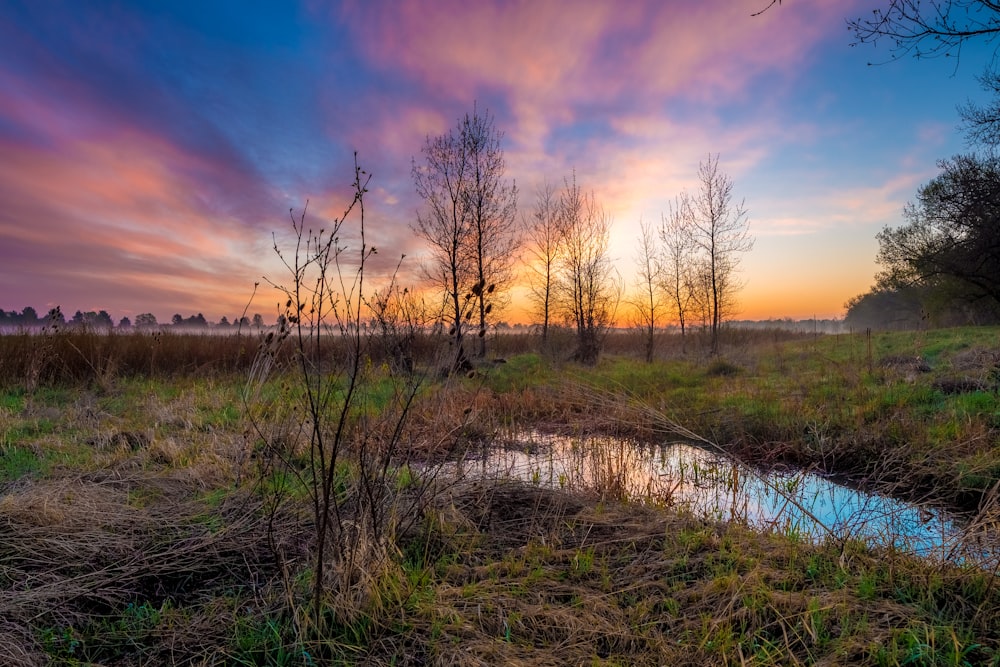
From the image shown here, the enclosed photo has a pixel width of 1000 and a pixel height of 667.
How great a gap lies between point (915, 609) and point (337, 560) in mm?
2865

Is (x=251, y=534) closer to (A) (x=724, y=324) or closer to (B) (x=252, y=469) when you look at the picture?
(B) (x=252, y=469)

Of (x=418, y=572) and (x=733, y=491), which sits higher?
(x=418, y=572)

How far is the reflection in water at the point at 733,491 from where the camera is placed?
3.58 m

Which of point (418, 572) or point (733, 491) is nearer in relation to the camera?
point (418, 572)

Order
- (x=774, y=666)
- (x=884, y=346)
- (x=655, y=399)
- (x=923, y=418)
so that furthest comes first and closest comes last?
1. (x=884, y=346)
2. (x=655, y=399)
3. (x=923, y=418)
4. (x=774, y=666)

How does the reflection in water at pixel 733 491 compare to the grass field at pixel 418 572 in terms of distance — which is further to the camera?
the reflection in water at pixel 733 491

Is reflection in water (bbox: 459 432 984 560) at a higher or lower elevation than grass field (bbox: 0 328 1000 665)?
lower

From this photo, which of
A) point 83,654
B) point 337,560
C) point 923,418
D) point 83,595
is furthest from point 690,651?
point 923,418

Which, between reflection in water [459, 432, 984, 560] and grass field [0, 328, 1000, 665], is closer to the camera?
grass field [0, 328, 1000, 665]

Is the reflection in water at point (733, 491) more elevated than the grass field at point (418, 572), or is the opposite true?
the grass field at point (418, 572)

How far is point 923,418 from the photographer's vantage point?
6.36 meters

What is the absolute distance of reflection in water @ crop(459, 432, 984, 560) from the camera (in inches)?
141

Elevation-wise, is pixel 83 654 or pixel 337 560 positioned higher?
pixel 337 560

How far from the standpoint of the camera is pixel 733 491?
4.88 m
